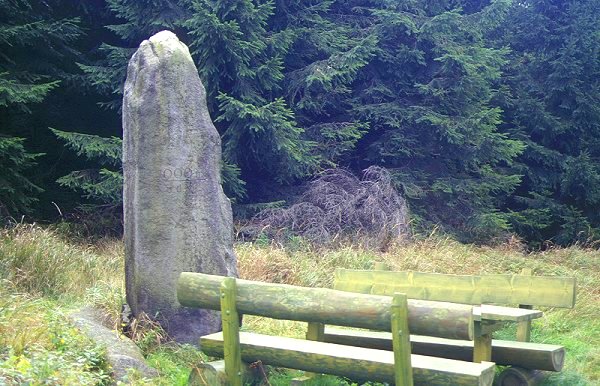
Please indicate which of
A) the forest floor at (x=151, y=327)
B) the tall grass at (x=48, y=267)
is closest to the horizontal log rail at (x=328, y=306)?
the forest floor at (x=151, y=327)

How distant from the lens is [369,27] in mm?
17812

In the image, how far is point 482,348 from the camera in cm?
643

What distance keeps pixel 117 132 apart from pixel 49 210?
2125mm

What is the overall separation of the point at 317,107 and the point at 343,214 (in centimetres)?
284

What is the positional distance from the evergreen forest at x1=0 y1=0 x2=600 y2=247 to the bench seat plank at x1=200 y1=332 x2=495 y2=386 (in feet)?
26.2

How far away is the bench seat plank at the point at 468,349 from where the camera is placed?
262 inches

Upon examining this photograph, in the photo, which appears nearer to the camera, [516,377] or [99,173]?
[516,377]

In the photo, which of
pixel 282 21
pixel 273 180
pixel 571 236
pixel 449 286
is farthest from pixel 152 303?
pixel 571 236

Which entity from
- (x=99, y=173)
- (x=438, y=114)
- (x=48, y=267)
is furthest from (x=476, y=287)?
(x=438, y=114)

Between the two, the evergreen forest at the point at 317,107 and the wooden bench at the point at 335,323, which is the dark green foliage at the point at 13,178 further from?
the wooden bench at the point at 335,323

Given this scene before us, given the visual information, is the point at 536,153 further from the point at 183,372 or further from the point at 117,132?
the point at 183,372

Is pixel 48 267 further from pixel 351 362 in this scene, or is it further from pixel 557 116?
pixel 557 116

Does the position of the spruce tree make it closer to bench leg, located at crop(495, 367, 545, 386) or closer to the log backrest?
the log backrest

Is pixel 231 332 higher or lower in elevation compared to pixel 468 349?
higher
